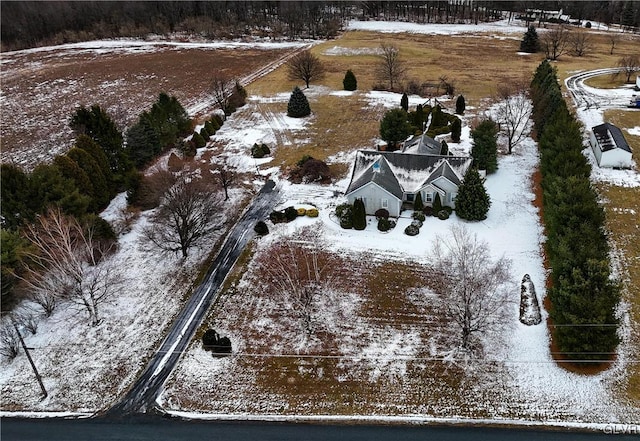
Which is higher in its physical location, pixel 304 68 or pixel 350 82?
pixel 304 68

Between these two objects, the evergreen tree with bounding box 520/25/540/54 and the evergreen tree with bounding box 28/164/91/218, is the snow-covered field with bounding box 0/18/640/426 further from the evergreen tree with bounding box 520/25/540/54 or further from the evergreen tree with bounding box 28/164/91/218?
the evergreen tree with bounding box 520/25/540/54

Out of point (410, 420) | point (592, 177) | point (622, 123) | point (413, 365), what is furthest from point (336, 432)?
point (622, 123)

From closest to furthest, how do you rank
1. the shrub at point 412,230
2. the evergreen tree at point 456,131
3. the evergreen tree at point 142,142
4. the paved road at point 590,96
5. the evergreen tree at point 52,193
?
the evergreen tree at point 52,193 < the shrub at point 412,230 < the evergreen tree at point 142,142 < the evergreen tree at point 456,131 < the paved road at point 590,96

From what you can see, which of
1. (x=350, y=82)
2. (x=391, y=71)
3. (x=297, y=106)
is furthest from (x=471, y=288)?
(x=391, y=71)

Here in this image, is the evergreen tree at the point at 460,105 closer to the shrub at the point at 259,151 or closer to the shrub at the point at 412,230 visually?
the shrub at the point at 259,151

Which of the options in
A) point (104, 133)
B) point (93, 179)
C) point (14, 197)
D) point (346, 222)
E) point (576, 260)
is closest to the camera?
point (576, 260)

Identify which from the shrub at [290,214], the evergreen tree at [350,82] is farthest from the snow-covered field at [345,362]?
the evergreen tree at [350,82]

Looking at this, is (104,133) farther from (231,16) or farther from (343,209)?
(231,16)
